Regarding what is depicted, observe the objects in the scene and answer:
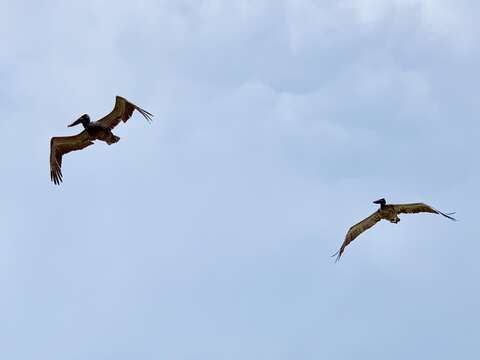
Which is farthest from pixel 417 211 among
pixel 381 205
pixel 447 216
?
pixel 447 216

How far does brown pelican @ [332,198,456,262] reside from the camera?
185ft

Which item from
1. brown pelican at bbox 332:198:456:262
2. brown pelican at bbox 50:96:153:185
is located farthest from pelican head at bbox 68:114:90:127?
brown pelican at bbox 332:198:456:262

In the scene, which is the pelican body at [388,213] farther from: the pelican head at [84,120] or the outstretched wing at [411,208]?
the pelican head at [84,120]

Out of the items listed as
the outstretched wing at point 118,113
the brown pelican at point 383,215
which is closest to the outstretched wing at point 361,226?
the brown pelican at point 383,215

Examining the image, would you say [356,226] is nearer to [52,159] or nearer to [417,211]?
[417,211]

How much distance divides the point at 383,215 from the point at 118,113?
13.9 meters

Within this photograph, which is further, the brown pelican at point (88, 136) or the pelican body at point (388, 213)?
the pelican body at point (388, 213)

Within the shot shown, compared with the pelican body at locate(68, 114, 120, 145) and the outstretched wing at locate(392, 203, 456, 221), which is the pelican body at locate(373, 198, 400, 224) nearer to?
the outstretched wing at locate(392, 203, 456, 221)

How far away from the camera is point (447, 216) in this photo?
5012 centimetres

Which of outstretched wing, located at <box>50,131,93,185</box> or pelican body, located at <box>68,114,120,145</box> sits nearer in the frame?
pelican body, located at <box>68,114,120,145</box>

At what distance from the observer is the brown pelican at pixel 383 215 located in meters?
56.4

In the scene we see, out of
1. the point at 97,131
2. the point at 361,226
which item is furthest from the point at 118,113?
the point at 361,226

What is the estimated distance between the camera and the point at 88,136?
2221 inches

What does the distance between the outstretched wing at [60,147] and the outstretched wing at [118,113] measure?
1691 mm
